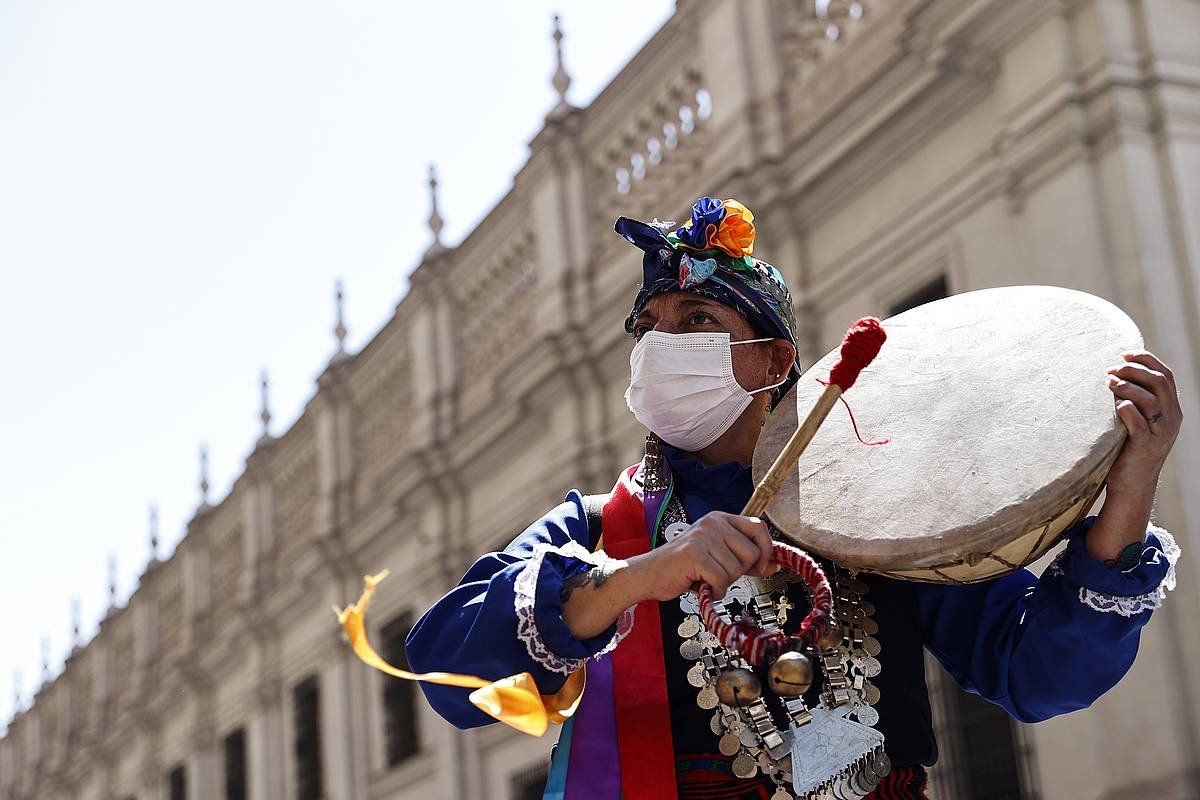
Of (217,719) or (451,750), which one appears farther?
(217,719)

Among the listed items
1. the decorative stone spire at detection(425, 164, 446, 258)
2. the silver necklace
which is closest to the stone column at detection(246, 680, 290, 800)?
the decorative stone spire at detection(425, 164, 446, 258)

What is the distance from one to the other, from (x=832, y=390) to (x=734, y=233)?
1.56 feet

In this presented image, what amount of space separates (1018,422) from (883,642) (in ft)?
1.19

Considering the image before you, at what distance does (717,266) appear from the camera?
2518 mm

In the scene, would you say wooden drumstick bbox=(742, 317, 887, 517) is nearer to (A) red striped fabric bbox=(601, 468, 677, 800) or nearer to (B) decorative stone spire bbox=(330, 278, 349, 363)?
(A) red striped fabric bbox=(601, 468, 677, 800)

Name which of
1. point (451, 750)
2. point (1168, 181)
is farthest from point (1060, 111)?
point (451, 750)

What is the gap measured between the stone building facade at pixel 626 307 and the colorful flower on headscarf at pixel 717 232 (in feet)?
17.3

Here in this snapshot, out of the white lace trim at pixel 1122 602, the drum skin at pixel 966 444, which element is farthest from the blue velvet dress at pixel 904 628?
the drum skin at pixel 966 444

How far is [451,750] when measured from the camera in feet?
46.9

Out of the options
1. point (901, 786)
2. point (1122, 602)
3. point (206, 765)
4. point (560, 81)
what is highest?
point (560, 81)

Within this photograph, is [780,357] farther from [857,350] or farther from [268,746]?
[268,746]

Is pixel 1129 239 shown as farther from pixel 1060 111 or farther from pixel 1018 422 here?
pixel 1018 422

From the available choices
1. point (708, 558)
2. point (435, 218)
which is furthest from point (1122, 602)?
point (435, 218)

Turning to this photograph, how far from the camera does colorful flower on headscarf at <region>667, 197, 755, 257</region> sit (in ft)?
8.26
